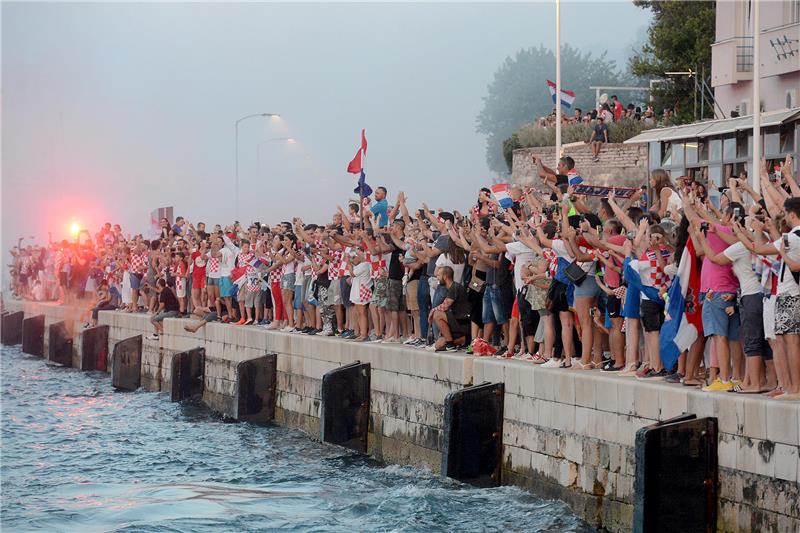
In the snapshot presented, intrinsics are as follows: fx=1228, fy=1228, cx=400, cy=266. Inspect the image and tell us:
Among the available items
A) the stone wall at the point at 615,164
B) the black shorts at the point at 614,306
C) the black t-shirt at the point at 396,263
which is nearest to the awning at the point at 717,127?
the stone wall at the point at 615,164

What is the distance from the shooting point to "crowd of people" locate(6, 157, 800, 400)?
11812mm

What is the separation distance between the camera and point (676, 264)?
515 inches

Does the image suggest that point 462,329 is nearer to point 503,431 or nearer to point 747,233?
point 503,431

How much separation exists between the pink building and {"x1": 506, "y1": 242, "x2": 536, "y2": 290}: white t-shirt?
54.0 ft

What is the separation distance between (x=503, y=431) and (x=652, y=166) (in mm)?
20467

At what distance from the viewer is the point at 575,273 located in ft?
48.4

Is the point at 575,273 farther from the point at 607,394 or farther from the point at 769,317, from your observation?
the point at 769,317

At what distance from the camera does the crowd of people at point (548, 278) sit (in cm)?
1181

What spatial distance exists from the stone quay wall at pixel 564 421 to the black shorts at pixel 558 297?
80 cm

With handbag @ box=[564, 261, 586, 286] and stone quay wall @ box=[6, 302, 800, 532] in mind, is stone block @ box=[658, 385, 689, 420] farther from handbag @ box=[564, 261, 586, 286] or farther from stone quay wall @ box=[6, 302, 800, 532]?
handbag @ box=[564, 261, 586, 286]

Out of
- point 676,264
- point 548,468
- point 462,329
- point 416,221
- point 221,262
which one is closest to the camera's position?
point 676,264

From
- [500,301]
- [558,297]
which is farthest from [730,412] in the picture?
[500,301]

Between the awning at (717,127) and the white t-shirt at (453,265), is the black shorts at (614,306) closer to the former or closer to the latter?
the white t-shirt at (453,265)

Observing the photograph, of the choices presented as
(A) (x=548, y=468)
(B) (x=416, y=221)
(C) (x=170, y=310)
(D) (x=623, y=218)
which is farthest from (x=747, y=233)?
(C) (x=170, y=310)
